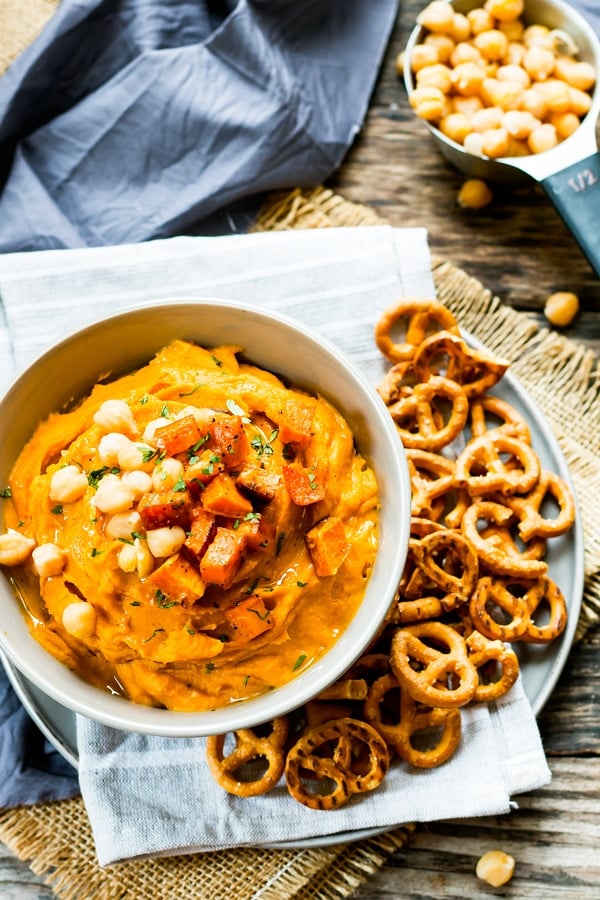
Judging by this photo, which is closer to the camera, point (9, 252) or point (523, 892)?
point (523, 892)

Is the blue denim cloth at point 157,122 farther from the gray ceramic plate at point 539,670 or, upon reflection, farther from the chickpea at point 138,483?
the gray ceramic plate at point 539,670

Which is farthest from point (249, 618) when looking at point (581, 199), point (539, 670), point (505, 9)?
point (505, 9)

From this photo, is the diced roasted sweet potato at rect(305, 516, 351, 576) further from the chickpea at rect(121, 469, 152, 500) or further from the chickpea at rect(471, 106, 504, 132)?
the chickpea at rect(471, 106, 504, 132)

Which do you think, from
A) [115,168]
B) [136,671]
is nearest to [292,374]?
[136,671]

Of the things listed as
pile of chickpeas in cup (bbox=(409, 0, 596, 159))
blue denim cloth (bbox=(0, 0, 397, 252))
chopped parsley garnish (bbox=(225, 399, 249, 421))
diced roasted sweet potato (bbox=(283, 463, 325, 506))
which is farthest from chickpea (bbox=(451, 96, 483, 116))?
diced roasted sweet potato (bbox=(283, 463, 325, 506))

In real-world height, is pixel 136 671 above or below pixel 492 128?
below

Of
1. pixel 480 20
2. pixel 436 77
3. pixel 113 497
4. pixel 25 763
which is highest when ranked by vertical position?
pixel 480 20

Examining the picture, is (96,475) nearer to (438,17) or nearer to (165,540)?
(165,540)

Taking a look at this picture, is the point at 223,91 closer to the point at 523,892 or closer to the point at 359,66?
the point at 359,66
